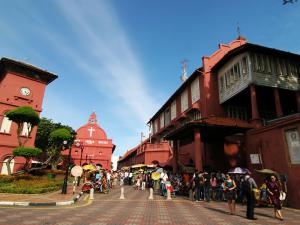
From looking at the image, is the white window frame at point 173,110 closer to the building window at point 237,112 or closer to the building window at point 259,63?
Result: the building window at point 237,112

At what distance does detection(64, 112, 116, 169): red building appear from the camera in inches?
1770

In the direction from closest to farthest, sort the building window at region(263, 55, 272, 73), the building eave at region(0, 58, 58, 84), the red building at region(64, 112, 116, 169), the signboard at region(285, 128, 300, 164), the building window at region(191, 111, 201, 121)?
the signboard at region(285, 128, 300, 164) → the building window at region(263, 55, 272, 73) → the building window at region(191, 111, 201, 121) → the building eave at region(0, 58, 58, 84) → the red building at region(64, 112, 116, 169)

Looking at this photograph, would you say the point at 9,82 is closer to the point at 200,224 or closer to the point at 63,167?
the point at 63,167

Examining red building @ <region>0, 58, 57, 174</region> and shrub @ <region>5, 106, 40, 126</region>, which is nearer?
shrub @ <region>5, 106, 40, 126</region>

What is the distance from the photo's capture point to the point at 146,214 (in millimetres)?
9164

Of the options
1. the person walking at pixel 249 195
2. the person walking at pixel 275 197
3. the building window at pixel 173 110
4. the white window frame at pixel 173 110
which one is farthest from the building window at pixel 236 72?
the person walking at pixel 249 195

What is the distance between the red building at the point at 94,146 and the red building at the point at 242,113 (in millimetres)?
22519

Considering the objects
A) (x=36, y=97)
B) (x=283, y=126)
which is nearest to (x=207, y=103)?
(x=283, y=126)

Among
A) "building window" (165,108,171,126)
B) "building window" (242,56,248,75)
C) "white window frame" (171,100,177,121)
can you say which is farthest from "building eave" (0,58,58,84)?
"building window" (242,56,248,75)

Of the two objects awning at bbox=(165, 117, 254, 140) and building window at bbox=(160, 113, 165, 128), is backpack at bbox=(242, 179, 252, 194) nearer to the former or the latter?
awning at bbox=(165, 117, 254, 140)

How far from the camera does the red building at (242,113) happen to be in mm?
13170

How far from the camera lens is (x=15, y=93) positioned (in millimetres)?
25766

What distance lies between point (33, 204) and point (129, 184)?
1979cm

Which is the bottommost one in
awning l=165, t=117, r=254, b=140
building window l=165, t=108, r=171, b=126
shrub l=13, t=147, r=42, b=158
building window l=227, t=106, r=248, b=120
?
shrub l=13, t=147, r=42, b=158
